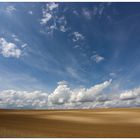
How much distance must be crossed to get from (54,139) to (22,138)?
170cm

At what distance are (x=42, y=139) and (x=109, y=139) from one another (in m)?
3.50

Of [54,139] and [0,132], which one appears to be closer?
[54,139]

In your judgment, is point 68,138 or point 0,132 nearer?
point 68,138

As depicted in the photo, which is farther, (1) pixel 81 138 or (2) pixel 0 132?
(2) pixel 0 132

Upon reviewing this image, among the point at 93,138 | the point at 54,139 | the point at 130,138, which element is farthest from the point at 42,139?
the point at 130,138

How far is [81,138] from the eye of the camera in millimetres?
14461

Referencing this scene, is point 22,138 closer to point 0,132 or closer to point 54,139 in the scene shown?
point 54,139

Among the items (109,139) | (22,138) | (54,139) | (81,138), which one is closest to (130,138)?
(109,139)

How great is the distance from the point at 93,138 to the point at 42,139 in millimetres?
2814

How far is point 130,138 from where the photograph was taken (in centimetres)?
1448

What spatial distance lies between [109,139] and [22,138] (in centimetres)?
457

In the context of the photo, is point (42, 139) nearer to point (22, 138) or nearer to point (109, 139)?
point (22, 138)

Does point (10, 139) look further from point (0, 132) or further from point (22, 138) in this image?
point (0, 132)

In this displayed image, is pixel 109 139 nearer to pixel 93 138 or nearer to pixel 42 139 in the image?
pixel 93 138
